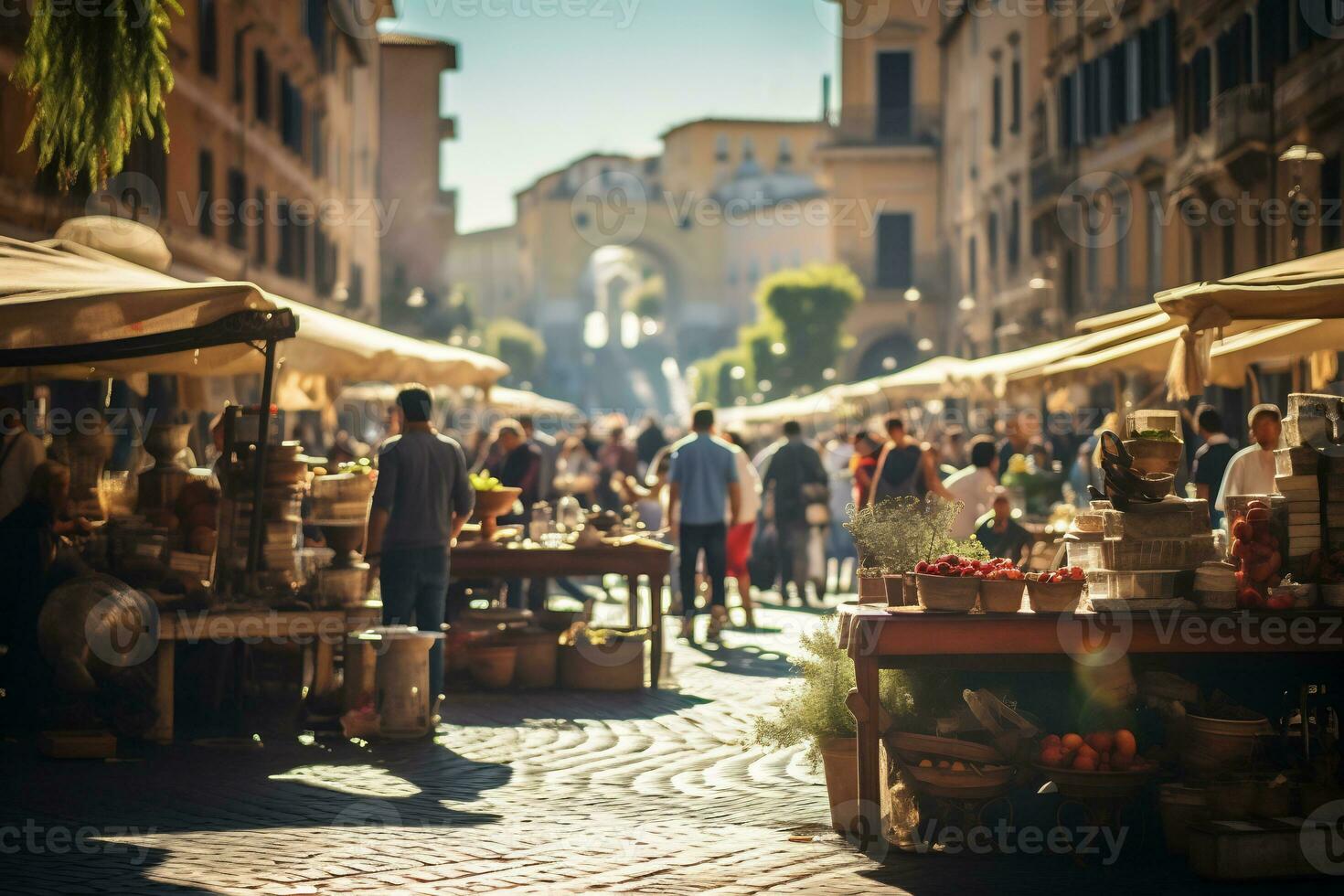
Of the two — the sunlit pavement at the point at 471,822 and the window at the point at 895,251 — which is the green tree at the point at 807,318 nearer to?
the window at the point at 895,251

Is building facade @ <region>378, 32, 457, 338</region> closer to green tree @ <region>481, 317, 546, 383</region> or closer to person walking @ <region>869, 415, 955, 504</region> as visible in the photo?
green tree @ <region>481, 317, 546, 383</region>

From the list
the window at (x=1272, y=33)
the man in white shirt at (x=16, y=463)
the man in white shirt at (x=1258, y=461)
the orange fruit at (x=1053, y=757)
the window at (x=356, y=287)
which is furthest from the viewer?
the window at (x=356, y=287)

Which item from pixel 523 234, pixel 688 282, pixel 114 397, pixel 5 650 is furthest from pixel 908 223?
pixel 523 234

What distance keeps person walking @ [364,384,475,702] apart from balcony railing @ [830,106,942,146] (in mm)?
55934

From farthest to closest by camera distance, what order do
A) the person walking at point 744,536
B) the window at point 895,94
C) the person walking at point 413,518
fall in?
the window at point 895,94, the person walking at point 744,536, the person walking at point 413,518

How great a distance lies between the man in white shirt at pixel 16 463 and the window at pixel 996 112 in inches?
1600

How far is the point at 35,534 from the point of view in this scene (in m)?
10.6

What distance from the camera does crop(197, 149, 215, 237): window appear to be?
30469 mm

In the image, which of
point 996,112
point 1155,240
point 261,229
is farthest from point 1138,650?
point 996,112

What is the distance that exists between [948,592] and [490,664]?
19.2 feet

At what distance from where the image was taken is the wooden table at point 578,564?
13102mm

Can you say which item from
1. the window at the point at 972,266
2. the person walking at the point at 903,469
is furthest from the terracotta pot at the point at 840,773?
the window at the point at 972,266

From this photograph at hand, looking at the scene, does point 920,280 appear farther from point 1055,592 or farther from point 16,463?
point 1055,592

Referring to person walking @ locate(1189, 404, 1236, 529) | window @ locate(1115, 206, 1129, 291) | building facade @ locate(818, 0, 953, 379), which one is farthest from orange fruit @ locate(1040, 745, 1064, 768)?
building facade @ locate(818, 0, 953, 379)
